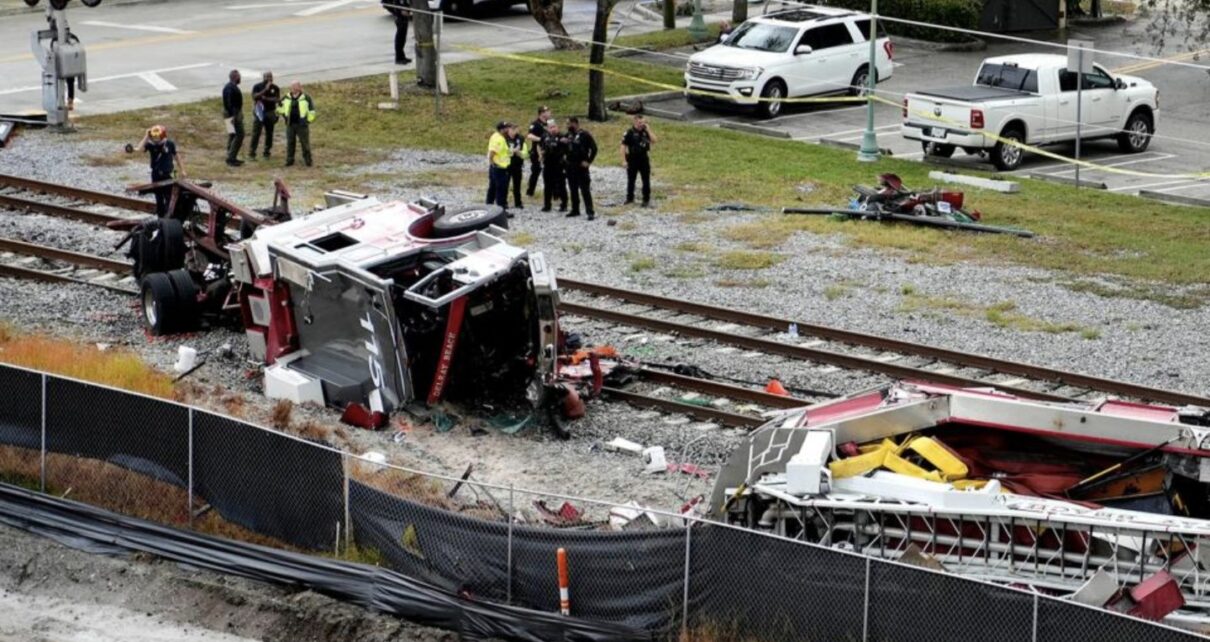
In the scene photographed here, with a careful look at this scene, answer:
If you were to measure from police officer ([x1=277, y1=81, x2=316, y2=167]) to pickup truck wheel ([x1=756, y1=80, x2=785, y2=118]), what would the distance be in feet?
29.6

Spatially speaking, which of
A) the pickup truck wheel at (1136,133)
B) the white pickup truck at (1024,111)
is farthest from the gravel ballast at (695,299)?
the pickup truck wheel at (1136,133)

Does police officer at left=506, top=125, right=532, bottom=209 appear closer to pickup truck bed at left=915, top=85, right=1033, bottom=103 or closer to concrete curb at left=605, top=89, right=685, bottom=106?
pickup truck bed at left=915, top=85, right=1033, bottom=103

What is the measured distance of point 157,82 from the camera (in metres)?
36.2

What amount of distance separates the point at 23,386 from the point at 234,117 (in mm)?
14579

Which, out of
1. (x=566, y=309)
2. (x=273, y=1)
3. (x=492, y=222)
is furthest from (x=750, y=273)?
(x=273, y=1)

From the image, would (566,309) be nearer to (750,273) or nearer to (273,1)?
(750,273)

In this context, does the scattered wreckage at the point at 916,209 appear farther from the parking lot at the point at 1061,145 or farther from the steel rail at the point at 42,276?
the steel rail at the point at 42,276

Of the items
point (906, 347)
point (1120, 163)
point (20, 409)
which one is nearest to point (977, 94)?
point (1120, 163)

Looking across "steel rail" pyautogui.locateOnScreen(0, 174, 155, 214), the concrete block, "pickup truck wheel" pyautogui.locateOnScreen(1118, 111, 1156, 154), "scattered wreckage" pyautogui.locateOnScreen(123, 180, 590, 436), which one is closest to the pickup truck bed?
the concrete block

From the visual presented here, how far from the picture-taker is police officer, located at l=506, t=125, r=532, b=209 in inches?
1043

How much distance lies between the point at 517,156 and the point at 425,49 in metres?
9.68

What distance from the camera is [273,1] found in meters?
45.6

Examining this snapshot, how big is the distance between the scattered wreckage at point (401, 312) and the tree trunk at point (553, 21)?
2011cm

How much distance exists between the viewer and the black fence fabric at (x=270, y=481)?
14250mm
